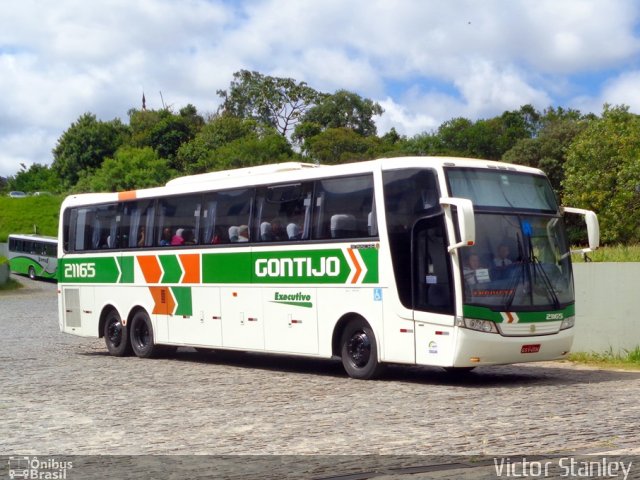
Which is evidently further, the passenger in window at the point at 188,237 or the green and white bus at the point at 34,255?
the green and white bus at the point at 34,255

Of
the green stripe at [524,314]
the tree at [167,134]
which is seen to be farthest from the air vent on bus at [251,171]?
the tree at [167,134]

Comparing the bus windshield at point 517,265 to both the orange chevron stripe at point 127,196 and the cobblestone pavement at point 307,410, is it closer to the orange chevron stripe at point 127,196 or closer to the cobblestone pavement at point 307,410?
the cobblestone pavement at point 307,410

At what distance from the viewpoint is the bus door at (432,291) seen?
50.5 feet

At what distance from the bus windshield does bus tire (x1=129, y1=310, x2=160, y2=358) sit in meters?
9.26

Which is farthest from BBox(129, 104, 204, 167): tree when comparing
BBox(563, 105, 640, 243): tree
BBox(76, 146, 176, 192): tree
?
BBox(563, 105, 640, 243): tree

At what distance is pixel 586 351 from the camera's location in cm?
2075

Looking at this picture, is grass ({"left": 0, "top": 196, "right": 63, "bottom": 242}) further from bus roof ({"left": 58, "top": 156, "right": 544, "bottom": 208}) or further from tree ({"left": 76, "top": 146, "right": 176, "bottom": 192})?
bus roof ({"left": 58, "top": 156, "right": 544, "bottom": 208})

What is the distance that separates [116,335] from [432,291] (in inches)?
400

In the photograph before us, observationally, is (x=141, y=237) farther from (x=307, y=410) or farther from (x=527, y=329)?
(x=307, y=410)

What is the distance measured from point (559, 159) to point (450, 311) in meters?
53.8

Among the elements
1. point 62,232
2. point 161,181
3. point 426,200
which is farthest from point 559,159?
point 426,200

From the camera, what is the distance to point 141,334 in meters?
22.9

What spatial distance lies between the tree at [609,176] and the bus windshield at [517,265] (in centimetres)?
3329

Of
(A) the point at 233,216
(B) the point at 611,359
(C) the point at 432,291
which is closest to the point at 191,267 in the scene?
(A) the point at 233,216
